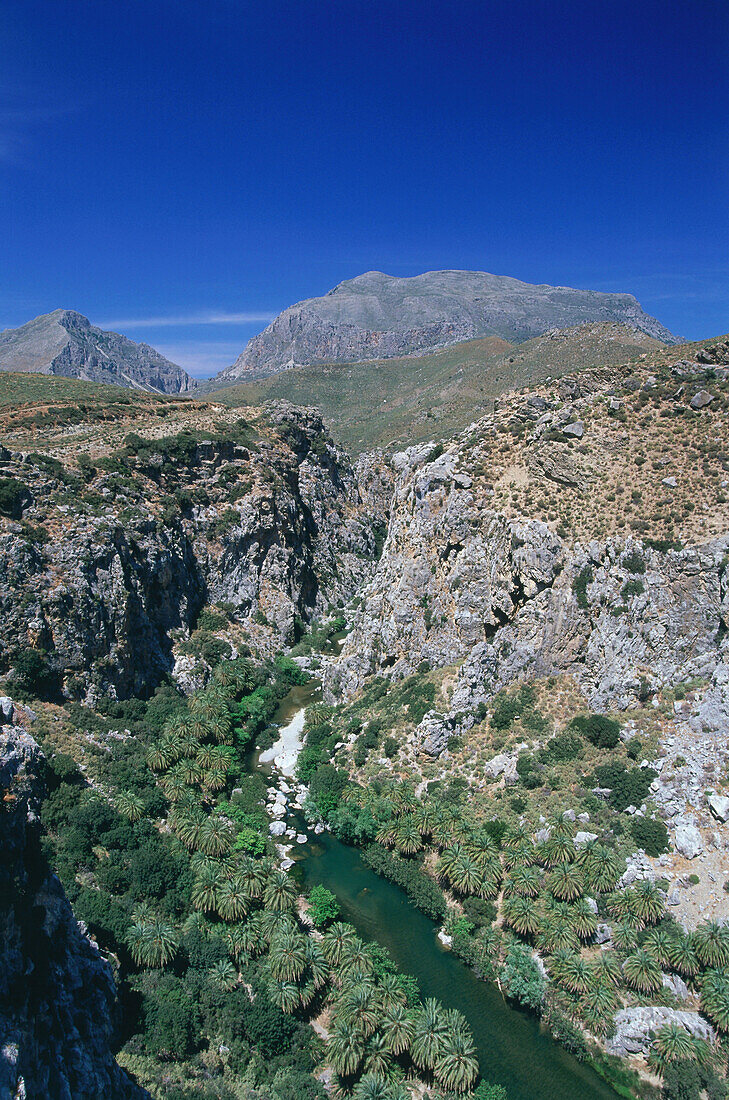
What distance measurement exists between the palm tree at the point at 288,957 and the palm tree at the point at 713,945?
20048 mm

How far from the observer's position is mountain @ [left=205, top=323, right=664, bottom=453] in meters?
114

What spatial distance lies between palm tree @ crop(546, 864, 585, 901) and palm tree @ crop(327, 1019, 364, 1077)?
45.0ft

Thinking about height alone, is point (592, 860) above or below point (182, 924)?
above

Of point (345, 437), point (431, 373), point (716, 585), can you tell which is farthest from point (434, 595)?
point (431, 373)

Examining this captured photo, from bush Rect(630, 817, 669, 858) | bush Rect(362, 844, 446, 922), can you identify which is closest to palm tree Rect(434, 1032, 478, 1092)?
bush Rect(362, 844, 446, 922)

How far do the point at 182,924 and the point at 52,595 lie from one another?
3007 cm

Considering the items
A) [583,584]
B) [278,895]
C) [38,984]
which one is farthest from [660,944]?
[38,984]

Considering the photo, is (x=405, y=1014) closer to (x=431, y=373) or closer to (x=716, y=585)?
(x=716, y=585)

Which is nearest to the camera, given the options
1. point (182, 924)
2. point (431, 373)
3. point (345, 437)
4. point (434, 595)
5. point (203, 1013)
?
point (203, 1013)

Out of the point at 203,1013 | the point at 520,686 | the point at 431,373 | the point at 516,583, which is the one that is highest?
the point at 431,373

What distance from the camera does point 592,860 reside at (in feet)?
112

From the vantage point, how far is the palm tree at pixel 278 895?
34.5 m

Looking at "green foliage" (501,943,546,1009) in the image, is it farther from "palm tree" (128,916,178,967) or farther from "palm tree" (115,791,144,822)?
"palm tree" (115,791,144,822)

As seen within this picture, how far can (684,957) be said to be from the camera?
28.6 meters
